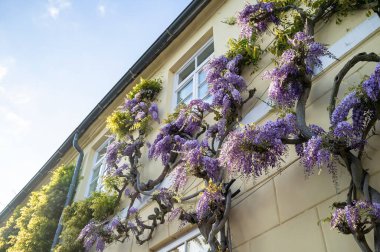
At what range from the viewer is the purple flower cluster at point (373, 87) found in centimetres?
363

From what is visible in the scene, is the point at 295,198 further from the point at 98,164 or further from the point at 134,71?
the point at 98,164

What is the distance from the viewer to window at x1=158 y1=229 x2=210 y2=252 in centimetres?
541

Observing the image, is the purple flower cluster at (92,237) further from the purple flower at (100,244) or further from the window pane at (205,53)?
the window pane at (205,53)

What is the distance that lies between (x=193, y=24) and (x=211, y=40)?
71cm

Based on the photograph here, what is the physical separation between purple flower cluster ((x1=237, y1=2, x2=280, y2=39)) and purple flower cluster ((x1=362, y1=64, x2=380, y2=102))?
2449mm

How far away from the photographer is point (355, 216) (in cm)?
331

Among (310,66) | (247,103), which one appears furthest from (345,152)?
(247,103)

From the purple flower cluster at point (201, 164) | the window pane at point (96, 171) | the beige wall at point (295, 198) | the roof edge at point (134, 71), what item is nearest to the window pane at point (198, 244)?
the beige wall at point (295, 198)

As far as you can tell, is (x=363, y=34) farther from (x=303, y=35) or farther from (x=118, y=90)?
(x=118, y=90)

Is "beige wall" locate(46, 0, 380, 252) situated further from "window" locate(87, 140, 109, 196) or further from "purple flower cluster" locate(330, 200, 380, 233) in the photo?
"window" locate(87, 140, 109, 196)

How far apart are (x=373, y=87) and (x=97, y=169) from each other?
8.06 metres

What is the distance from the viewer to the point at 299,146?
4.35 m

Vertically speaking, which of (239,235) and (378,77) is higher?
(378,77)

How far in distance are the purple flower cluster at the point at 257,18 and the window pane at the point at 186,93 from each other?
2.35 meters
